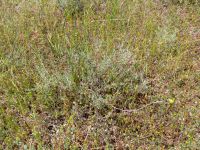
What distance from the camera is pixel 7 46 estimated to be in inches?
148

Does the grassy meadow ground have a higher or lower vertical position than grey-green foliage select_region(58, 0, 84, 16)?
lower

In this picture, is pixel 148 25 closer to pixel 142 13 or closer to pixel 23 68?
pixel 142 13

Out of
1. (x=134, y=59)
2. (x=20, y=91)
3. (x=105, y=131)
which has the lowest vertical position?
(x=105, y=131)

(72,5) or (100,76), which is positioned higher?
(72,5)

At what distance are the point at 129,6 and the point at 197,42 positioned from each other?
1.05 metres

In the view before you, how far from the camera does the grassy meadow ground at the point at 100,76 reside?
2828 mm

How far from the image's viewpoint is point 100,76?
10.8 ft

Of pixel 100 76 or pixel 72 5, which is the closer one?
pixel 100 76

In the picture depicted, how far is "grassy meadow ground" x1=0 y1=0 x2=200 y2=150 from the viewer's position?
283 centimetres

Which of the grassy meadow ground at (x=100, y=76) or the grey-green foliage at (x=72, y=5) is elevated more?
the grey-green foliage at (x=72, y=5)

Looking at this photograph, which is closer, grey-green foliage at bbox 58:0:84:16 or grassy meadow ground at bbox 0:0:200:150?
grassy meadow ground at bbox 0:0:200:150

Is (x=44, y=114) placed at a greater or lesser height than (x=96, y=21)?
lesser

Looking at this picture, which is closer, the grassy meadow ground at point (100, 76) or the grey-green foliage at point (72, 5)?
the grassy meadow ground at point (100, 76)

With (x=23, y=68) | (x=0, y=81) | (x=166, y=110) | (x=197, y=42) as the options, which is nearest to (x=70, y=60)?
(x=23, y=68)
